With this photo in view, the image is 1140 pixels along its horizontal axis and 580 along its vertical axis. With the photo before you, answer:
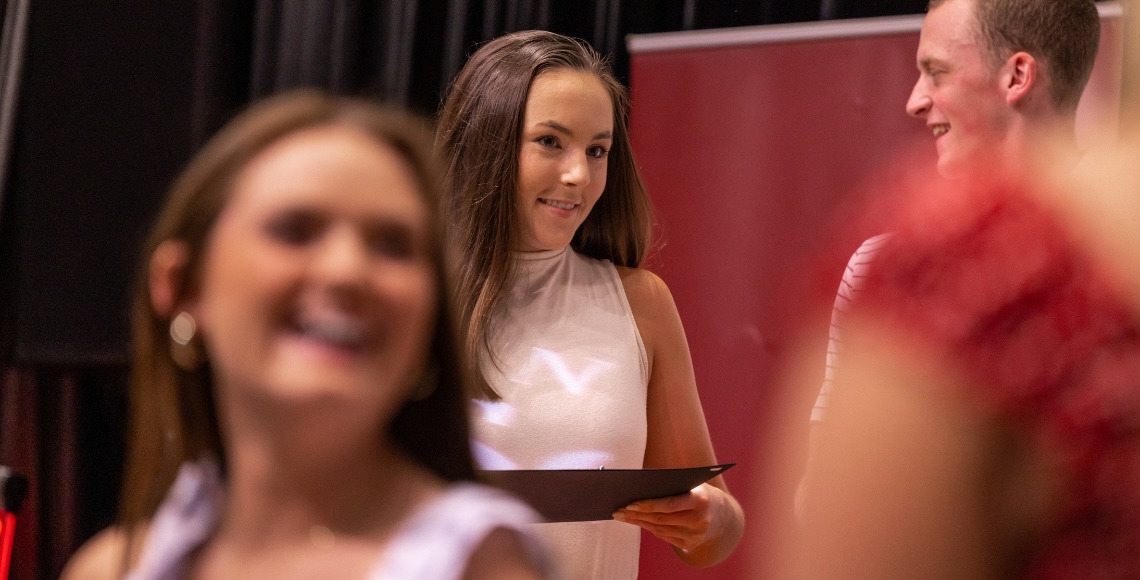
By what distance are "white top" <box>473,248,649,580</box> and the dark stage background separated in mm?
841

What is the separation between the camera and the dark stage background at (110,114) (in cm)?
297

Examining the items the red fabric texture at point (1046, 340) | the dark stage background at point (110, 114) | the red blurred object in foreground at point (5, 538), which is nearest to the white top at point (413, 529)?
the red fabric texture at point (1046, 340)

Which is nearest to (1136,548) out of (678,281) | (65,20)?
(678,281)

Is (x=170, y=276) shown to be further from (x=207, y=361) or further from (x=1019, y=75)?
(x=1019, y=75)

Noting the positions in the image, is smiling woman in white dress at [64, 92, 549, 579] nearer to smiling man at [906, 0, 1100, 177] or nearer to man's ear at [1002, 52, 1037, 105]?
smiling man at [906, 0, 1100, 177]

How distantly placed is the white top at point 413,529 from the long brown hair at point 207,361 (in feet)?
0.06

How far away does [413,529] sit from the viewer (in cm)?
→ 55

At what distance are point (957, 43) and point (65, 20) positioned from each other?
226cm

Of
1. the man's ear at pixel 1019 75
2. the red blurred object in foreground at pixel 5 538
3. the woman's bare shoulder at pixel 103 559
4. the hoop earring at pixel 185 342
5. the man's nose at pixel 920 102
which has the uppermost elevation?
the man's ear at pixel 1019 75

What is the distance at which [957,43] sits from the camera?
2.08 meters

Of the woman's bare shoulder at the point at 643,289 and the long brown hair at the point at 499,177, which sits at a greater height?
the long brown hair at the point at 499,177

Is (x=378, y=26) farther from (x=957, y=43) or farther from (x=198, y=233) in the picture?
(x=198, y=233)

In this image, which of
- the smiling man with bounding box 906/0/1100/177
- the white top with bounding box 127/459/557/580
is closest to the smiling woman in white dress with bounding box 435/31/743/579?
the smiling man with bounding box 906/0/1100/177

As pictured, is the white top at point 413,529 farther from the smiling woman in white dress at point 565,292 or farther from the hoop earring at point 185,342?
the smiling woman in white dress at point 565,292
